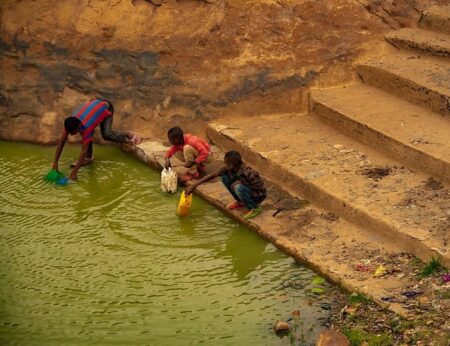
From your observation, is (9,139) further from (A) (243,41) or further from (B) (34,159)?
(A) (243,41)

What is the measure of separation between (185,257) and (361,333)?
1.75 m

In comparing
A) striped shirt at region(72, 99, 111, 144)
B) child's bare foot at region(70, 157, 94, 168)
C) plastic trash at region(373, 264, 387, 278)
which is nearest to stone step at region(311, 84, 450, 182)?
plastic trash at region(373, 264, 387, 278)

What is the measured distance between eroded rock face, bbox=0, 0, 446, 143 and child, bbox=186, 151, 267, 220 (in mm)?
1781

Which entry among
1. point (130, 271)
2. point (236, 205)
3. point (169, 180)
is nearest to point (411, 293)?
point (236, 205)

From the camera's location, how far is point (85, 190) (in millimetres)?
7840

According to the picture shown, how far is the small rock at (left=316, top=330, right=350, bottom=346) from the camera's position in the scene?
525cm

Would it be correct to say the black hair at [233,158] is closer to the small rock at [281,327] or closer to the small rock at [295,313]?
the small rock at [295,313]

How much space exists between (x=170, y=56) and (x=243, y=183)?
2485mm

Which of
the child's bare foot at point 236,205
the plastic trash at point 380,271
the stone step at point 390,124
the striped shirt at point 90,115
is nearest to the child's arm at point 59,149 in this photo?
the striped shirt at point 90,115

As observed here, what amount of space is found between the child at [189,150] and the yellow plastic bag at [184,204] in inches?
24.4

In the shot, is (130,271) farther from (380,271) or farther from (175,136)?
(380,271)

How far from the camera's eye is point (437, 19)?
9.13 m

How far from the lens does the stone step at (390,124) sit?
7.20m

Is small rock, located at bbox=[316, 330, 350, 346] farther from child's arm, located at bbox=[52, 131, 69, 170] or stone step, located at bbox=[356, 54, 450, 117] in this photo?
child's arm, located at bbox=[52, 131, 69, 170]
